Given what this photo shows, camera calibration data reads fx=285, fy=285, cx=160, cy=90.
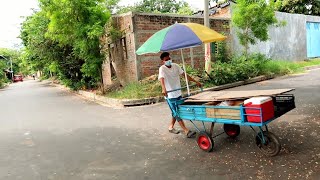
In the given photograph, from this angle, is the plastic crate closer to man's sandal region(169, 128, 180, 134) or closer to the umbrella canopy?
the umbrella canopy

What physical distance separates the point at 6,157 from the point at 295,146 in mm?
5370

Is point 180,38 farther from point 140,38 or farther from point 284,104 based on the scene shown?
point 140,38

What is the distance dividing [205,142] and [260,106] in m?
1.38

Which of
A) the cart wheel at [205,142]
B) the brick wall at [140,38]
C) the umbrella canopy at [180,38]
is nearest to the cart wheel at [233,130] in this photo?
the cart wheel at [205,142]

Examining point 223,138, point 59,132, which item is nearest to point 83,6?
point 59,132

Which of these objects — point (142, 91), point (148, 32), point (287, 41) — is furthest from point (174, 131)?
point (287, 41)

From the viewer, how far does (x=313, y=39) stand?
918 inches

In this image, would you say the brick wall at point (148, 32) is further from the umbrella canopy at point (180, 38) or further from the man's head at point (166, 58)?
the umbrella canopy at point (180, 38)

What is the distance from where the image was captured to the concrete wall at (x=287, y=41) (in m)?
18.4

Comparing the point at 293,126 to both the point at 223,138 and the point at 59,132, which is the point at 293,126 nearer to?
the point at 223,138

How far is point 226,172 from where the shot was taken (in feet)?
13.6

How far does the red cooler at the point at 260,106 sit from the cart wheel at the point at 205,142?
960 mm

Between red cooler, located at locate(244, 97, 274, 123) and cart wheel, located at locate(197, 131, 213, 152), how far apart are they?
960 millimetres

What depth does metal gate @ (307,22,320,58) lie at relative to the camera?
22.9 meters
